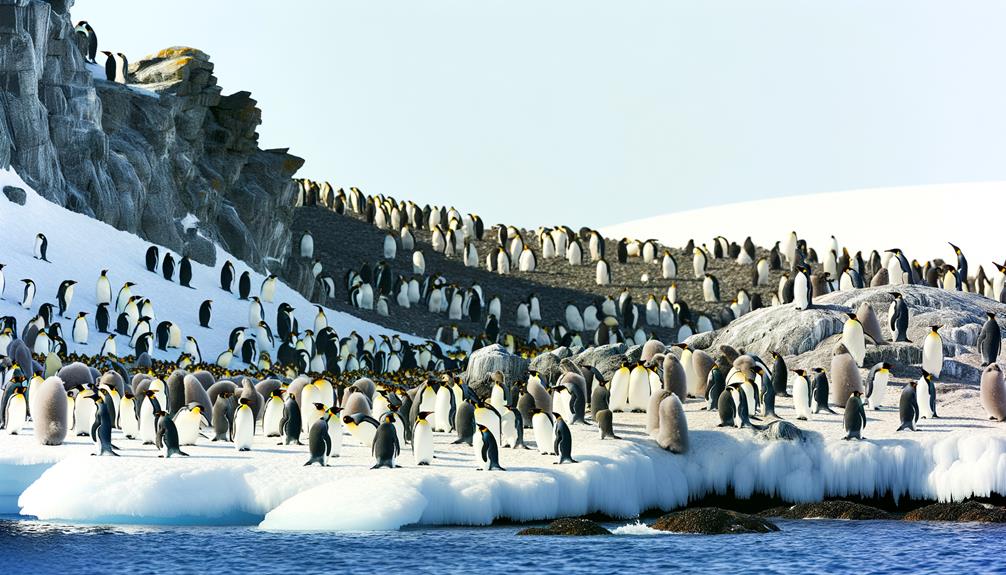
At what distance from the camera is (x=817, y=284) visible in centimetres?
3456

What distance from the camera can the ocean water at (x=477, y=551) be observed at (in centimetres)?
1415

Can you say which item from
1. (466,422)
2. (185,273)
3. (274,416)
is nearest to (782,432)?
(466,422)

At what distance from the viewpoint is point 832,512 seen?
18047 millimetres

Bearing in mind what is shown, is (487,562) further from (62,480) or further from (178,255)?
(178,255)

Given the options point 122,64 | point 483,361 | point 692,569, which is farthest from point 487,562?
point 122,64

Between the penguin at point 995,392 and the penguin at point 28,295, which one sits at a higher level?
the penguin at point 28,295

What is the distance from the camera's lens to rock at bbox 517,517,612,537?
16.0 m

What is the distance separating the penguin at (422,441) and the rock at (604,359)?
8.08 metres

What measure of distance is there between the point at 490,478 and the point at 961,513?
219 inches

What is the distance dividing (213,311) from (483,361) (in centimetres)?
877

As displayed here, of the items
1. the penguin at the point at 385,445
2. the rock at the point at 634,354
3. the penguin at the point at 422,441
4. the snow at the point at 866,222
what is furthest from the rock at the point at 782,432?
the snow at the point at 866,222

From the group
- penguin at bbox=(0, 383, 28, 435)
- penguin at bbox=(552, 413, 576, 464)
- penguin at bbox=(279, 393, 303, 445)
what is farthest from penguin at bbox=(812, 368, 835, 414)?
penguin at bbox=(0, 383, 28, 435)

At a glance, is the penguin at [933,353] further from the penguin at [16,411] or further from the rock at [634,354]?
the penguin at [16,411]

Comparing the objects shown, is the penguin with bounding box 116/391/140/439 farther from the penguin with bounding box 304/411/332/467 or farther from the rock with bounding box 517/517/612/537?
the rock with bounding box 517/517/612/537
